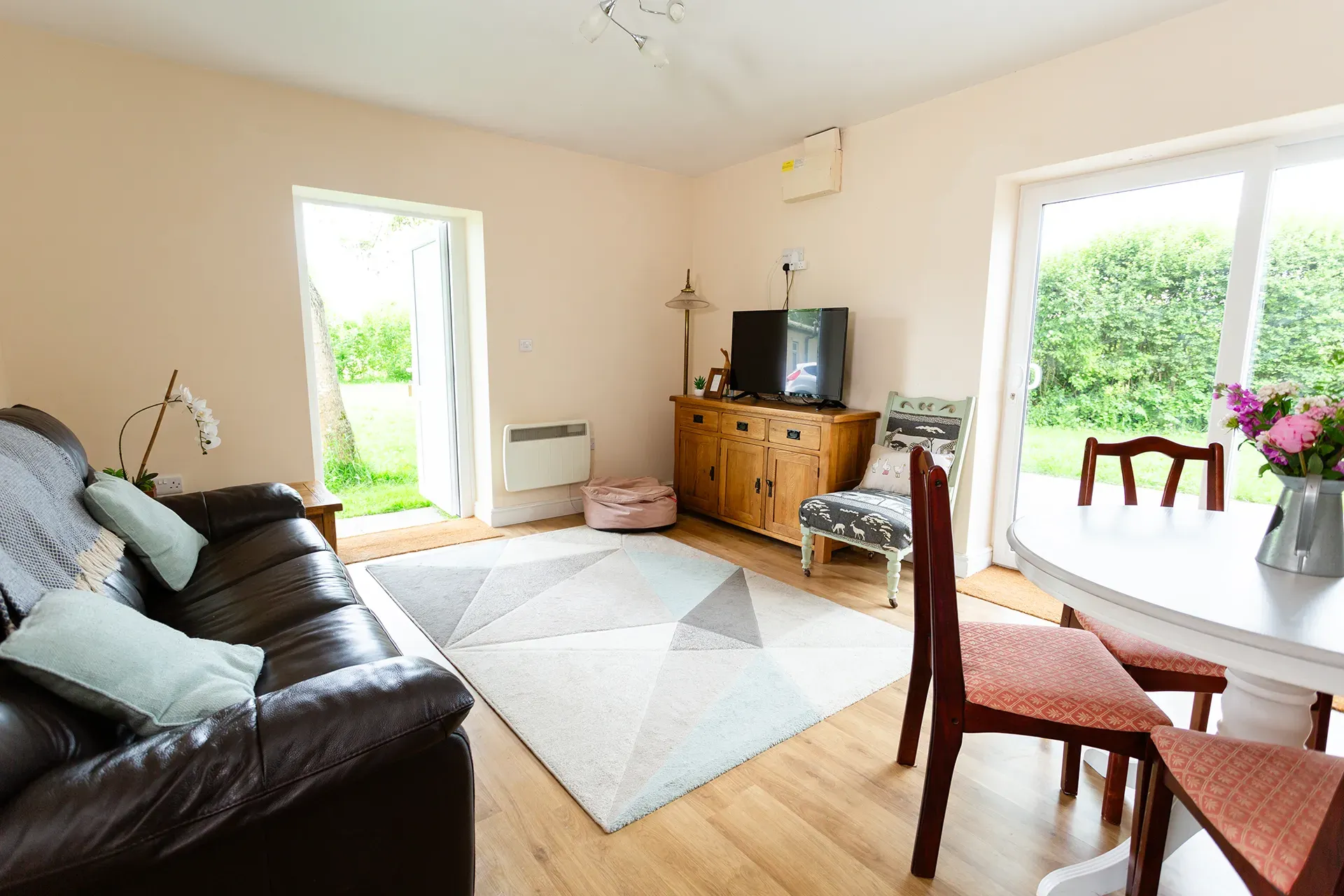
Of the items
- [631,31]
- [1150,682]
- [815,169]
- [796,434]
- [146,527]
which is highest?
[631,31]

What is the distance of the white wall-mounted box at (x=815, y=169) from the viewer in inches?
150

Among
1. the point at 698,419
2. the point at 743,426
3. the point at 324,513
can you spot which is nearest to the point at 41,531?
the point at 324,513

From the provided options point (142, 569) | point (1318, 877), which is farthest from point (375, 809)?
point (142, 569)

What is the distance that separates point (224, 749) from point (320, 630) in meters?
0.73

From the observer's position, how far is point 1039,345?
3.35 meters

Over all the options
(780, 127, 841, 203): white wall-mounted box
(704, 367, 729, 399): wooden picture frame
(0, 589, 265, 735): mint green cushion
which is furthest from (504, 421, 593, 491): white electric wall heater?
(0, 589, 265, 735): mint green cushion

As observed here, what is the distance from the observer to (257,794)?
93 cm

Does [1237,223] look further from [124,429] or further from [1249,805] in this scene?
[124,429]

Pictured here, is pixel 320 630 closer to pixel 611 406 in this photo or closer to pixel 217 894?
pixel 217 894

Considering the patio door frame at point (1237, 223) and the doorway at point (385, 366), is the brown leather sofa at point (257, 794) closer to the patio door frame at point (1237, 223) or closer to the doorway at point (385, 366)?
the patio door frame at point (1237, 223)

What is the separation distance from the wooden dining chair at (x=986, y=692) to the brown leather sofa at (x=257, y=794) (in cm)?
100

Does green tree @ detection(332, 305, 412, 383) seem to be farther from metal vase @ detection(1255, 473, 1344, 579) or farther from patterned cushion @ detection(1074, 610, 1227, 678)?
metal vase @ detection(1255, 473, 1344, 579)

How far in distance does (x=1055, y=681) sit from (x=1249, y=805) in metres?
0.41

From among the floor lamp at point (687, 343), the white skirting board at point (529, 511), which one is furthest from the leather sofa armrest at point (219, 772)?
the floor lamp at point (687, 343)
